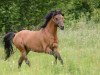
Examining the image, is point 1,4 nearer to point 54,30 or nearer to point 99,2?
point 54,30

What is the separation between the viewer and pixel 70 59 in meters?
9.67

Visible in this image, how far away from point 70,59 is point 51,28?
1.13 m

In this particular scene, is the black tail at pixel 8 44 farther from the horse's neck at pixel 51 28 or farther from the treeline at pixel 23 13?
the treeline at pixel 23 13

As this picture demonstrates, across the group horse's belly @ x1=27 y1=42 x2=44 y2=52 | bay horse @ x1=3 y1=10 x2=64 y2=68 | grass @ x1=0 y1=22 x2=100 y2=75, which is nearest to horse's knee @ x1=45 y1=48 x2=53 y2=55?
bay horse @ x1=3 y1=10 x2=64 y2=68

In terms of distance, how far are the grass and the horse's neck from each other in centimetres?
88

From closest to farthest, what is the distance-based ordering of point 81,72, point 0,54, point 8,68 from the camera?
point 81,72 → point 8,68 → point 0,54

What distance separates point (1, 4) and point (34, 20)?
5.61 ft

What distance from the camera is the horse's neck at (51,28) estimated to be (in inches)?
394

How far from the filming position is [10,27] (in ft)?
52.6

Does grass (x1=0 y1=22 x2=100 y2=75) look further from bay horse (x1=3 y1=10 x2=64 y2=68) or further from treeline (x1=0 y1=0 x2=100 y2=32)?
treeline (x1=0 y1=0 x2=100 y2=32)

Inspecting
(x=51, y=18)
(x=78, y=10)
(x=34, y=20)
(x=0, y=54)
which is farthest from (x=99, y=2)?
(x=51, y=18)

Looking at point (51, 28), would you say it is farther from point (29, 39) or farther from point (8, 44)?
point (8, 44)

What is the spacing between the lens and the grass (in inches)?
319

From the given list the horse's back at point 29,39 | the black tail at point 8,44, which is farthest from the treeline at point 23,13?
the horse's back at point 29,39
